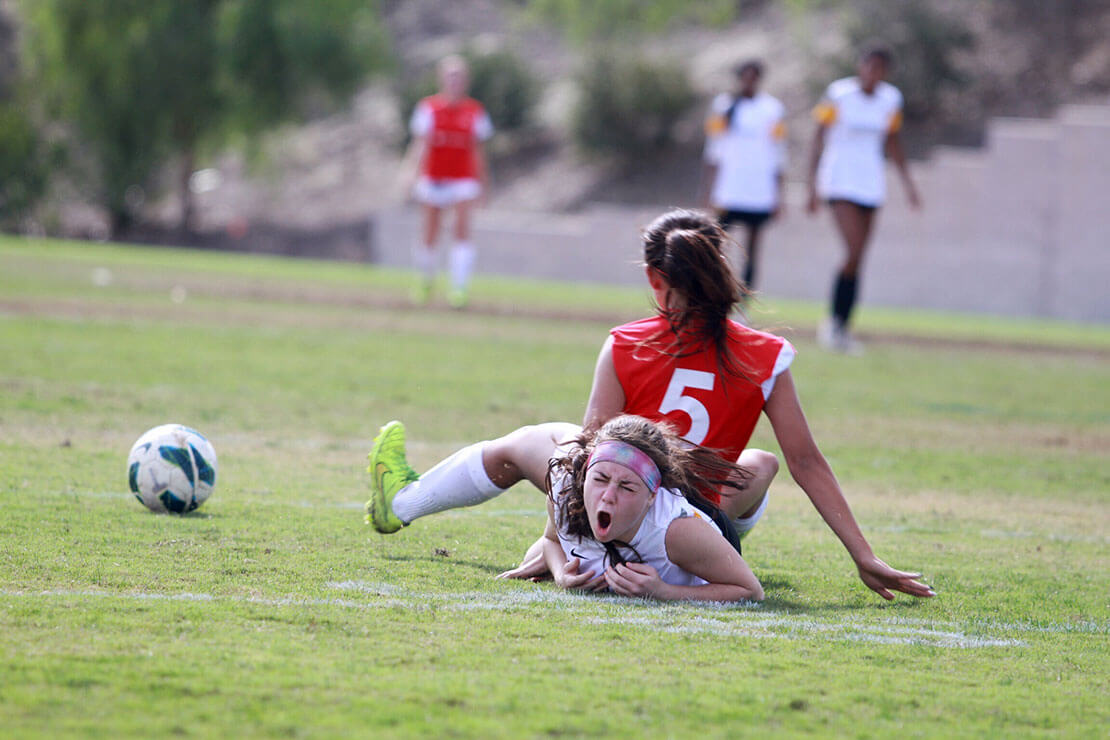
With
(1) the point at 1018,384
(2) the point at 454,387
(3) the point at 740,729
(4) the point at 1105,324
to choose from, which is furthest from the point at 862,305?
(3) the point at 740,729

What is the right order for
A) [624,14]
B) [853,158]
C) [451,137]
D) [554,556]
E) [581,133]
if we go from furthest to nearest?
[624,14], [581,133], [451,137], [853,158], [554,556]

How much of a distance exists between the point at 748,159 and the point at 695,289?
35.0 feet

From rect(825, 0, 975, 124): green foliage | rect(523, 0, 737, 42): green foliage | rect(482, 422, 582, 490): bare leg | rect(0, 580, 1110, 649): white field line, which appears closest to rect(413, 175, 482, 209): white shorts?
rect(482, 422, 582, 490): bare leg

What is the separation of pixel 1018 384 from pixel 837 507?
8272mm

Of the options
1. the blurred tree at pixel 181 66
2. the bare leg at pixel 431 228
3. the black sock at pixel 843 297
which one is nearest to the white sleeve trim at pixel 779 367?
the black sock at pixel 843 297

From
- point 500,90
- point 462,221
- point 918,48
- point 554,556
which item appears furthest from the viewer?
point 500,90

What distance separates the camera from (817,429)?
8883 millimetres

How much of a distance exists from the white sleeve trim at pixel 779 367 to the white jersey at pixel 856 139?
9.06 m

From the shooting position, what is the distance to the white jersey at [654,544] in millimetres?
4262

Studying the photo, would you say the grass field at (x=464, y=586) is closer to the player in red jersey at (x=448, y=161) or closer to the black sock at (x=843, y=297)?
the black sock at (x=843, y=297)

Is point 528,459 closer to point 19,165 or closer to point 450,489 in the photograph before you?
point 450,489

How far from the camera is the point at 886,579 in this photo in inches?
172

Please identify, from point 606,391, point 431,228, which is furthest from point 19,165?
point 606,391

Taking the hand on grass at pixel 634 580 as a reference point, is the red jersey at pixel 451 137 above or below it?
above
